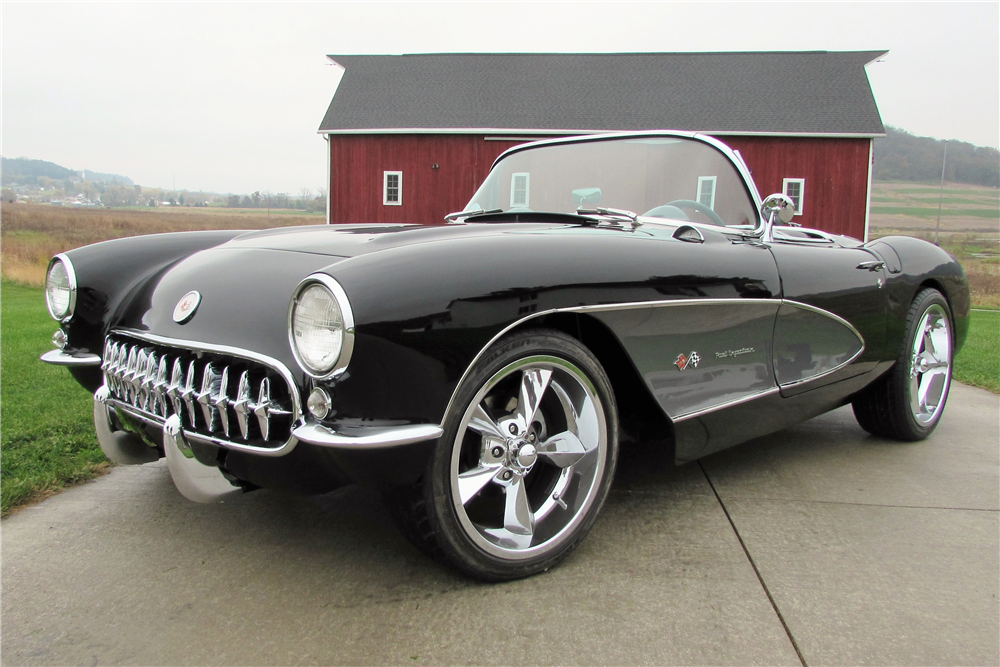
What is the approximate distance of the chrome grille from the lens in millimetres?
1656

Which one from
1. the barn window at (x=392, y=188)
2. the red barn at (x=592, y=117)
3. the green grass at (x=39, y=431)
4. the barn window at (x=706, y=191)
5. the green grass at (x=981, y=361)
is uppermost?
the red barn at (x=592, y=117)

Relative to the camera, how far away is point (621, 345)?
201 centimetres

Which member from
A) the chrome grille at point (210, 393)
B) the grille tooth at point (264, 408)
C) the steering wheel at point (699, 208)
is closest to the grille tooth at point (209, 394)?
the chrome grille at point (210, 393)

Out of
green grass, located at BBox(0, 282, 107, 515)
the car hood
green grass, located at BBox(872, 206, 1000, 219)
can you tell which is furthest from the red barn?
green grass, located at BBox(872, 206, 1000, 219)

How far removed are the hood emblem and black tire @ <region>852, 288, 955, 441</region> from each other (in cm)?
289

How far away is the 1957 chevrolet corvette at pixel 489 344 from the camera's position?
1608mm

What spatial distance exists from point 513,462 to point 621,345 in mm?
451

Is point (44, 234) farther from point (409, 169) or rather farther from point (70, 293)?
point (70, 293)

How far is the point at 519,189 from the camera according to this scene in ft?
10.2

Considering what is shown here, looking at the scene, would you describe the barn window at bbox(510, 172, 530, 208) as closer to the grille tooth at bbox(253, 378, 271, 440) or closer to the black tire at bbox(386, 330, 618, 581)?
the black tire at bbox(386, 330, 618, 581)

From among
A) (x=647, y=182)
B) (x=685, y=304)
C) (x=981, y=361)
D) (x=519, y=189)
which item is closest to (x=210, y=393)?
(x=685, y=304)

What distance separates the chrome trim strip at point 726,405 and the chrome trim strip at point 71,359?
1.86 metres

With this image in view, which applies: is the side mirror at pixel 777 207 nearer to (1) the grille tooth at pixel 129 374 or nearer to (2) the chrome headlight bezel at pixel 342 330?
(2) the chrome headlight bezel at pixel 342 330

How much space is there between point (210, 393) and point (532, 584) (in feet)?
3.16
